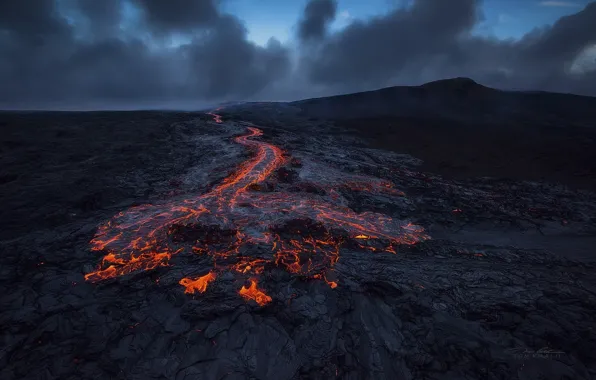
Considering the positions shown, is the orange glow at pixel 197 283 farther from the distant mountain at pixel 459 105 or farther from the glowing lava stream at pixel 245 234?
the distant mountain at pixel 459 105

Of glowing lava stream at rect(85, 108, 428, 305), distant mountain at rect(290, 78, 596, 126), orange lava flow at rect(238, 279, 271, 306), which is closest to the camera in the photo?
orange lava flow at rect(238, 279, 271, 306)

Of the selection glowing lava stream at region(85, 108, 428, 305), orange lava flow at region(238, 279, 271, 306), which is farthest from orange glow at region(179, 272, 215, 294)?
orange lava flow at region(238, 279, 271, 306)

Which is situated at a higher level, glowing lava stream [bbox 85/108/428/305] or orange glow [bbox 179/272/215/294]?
glowing lava stream [bbox 85/108/428/305]

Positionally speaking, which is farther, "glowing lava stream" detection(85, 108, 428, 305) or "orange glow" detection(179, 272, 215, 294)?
"glowing lava stream" detection(85, 108, 428, 305)

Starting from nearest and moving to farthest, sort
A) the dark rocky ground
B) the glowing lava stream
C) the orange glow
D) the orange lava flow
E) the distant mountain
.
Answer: the dark rocky ground, the orange lava flow, the orange glow, the glowing lava stream, the distant mountain

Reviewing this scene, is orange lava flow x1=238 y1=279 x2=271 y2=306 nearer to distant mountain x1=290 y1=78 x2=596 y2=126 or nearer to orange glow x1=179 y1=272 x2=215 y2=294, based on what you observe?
orange glow x1=179 y1=272 x2=215 y2=294

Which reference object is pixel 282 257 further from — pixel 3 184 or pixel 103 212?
pixel 3 184

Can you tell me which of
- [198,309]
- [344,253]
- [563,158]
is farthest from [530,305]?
[563,158]

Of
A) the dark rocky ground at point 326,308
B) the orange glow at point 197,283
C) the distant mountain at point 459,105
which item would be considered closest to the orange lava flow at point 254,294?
the dark rocky ground at point 326,308
